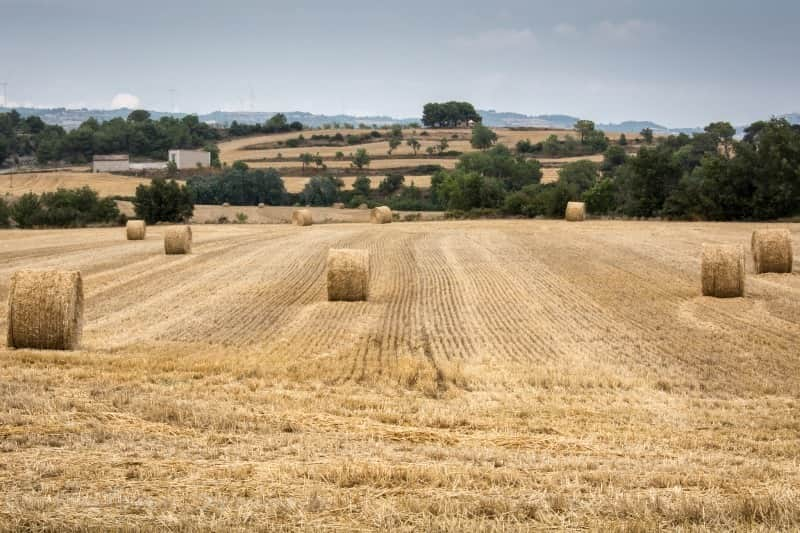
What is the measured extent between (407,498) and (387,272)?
21.8 m

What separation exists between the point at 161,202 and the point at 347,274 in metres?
42.3

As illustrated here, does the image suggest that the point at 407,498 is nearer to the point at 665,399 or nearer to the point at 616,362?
the point at 665,399

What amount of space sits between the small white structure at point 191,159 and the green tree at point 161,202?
154ft

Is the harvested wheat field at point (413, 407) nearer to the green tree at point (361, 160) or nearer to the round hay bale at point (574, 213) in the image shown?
the round hay bale at point (574, 213)

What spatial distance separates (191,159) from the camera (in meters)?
110

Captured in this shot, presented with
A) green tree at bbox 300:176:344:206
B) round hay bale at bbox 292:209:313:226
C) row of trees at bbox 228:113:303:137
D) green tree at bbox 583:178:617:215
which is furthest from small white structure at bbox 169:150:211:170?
round hay bale at bbox 292:209:313:226

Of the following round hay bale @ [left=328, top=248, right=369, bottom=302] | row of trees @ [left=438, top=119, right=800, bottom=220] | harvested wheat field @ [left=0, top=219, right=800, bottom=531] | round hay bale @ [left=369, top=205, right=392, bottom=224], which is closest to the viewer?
harvested wheat field @ [left=0, top=219, right=800, bottom=531]

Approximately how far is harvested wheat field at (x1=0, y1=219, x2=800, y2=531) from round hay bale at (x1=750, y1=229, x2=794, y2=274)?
0.56 metres

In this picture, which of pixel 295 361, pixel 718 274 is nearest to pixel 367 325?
pixel 295 361

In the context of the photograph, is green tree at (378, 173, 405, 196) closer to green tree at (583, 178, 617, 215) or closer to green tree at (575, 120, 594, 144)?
green tree at (583, 178, 617, 215)

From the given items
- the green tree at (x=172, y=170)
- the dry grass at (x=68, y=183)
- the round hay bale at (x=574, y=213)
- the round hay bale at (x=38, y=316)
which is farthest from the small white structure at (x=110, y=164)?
the round hay bale at (x=38, y=316)

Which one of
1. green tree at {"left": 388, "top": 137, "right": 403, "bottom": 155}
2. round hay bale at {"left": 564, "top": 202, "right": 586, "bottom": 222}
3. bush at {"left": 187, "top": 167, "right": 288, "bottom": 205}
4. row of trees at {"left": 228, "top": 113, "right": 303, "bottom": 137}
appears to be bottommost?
round hay bale at {"left": 564, "top": 202, "right": 586, "bottom": 222}

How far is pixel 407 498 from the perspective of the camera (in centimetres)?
696

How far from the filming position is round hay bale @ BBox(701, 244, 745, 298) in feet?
71.1
